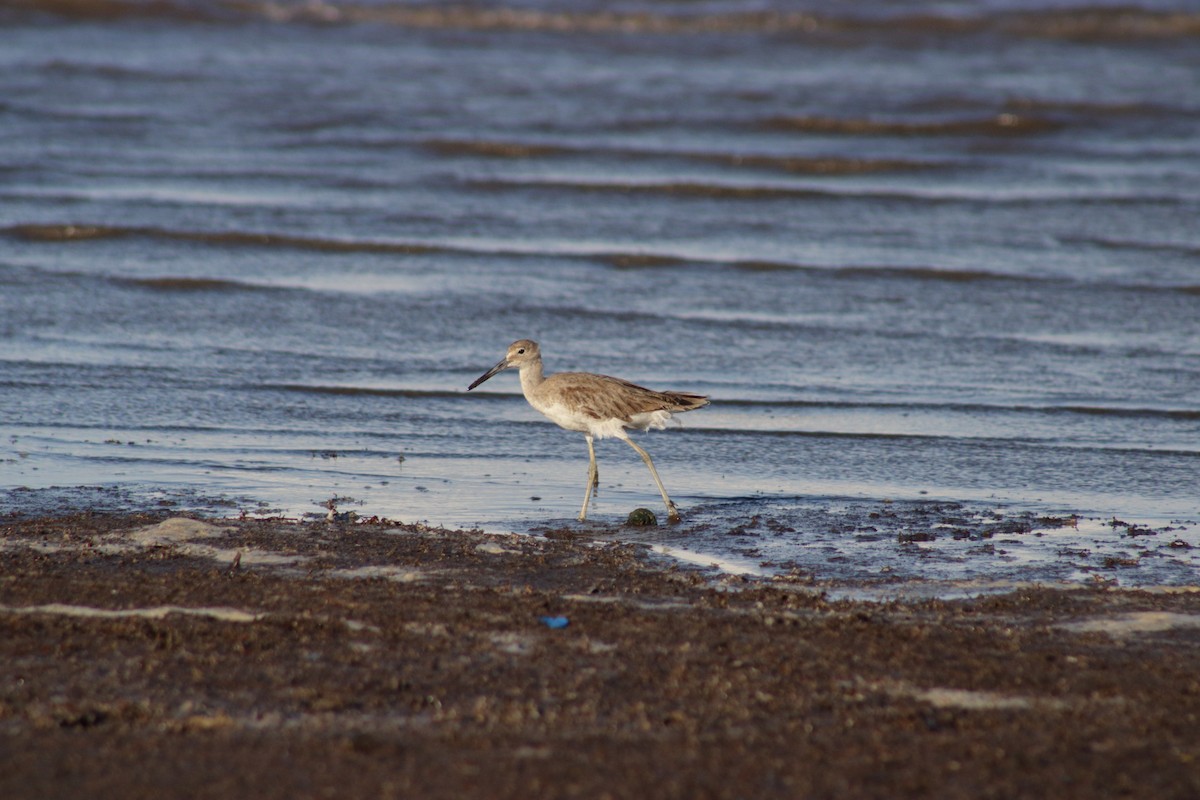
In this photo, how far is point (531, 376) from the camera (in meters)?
8.74

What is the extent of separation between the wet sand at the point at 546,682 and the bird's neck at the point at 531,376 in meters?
2.33

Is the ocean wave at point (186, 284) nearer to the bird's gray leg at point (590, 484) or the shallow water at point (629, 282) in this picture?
the shallow water at point (629, 282)

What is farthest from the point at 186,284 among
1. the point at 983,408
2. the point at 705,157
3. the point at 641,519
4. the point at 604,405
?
the point at 705,157

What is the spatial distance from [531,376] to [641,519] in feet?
5.57

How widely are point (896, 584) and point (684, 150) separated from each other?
1382 centimetres

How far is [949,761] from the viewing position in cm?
434

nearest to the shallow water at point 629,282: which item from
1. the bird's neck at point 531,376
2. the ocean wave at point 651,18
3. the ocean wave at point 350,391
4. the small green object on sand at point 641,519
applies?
the ocean wave at point 350,391

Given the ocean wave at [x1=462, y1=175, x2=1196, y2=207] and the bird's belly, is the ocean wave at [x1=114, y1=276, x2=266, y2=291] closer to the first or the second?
the ocean wave at [x1=462, y1=175, x2=1196, y2=207]

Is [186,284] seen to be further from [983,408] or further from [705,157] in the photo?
[705,157]

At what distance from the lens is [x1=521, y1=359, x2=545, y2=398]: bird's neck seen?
341 inches

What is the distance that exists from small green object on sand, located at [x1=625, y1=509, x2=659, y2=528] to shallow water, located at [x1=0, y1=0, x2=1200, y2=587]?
24 centimetres

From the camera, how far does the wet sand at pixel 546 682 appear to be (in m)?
4.22

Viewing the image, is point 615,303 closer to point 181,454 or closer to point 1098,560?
point 181,454

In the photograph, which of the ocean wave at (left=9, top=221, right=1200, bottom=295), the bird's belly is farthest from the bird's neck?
the ocean wave at (left=9, top=221, right=1200, bottom=295)
